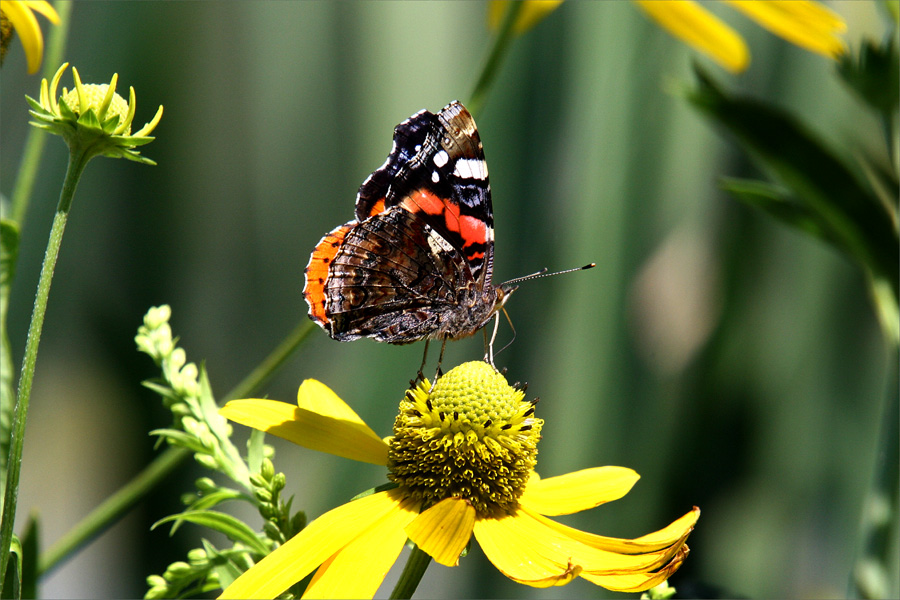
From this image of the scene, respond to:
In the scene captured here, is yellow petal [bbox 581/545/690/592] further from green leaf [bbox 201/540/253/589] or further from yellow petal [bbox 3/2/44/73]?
yellow petal [bbox 3/2/44/73]

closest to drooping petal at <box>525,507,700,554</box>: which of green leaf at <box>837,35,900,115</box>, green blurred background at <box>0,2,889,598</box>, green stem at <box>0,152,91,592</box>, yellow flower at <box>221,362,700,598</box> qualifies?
yellow flower at <box>221,362,700,598</box>

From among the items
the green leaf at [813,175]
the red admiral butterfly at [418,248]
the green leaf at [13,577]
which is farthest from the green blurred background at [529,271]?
the green leaf at [13,577]

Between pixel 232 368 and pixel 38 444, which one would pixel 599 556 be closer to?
pixel 232 368

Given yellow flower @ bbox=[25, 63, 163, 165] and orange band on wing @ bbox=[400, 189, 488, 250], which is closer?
yellow flower @ bbox=[25, 63, 163, 165]

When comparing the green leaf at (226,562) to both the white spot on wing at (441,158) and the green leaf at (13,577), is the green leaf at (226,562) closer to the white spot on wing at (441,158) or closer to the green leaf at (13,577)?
the green leaf at (13,577)

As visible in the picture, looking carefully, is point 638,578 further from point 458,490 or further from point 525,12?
point 525,12

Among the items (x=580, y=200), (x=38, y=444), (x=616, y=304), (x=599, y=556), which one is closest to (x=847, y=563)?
(x=616, y=304)
